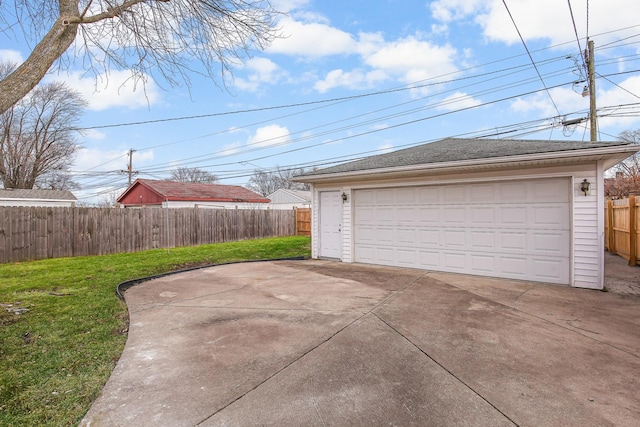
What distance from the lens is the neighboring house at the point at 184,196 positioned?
18906 millimetres

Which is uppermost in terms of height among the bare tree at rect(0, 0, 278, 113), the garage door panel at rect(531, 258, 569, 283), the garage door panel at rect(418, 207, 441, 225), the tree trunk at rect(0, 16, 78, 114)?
the bare tree at rect(0, 0, 278, 113)

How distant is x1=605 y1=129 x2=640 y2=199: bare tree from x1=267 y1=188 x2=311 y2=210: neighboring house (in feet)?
68.2

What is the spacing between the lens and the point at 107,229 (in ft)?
34.5

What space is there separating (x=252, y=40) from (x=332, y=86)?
8.56 m

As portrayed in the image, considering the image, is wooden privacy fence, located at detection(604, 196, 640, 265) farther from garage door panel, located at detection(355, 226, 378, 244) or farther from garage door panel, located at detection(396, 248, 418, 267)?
garage door panel, located at detection(355, 226, 378, 244)

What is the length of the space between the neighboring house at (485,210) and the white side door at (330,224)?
0.05 meters

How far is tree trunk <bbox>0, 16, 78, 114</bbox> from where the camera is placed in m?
3.31

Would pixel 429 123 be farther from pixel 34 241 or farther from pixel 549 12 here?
pixel 34 241

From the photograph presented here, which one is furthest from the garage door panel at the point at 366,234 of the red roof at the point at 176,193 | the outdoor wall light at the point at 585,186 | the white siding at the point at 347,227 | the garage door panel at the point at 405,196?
the red roof at the point at 176,193

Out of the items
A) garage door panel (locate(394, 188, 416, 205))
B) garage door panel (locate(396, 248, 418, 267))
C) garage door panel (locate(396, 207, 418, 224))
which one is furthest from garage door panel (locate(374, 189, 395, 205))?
garage door panel (locate(396, 248, 418, 267))

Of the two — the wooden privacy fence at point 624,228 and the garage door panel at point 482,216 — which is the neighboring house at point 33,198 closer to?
the garage door panel at point 482,216

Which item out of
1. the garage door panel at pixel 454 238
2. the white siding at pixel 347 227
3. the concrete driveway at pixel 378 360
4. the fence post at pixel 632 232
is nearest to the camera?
the concrete driveway at pixel 378 360

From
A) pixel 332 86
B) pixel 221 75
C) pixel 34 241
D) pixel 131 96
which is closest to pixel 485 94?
pixel 332 86

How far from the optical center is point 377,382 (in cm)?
254
